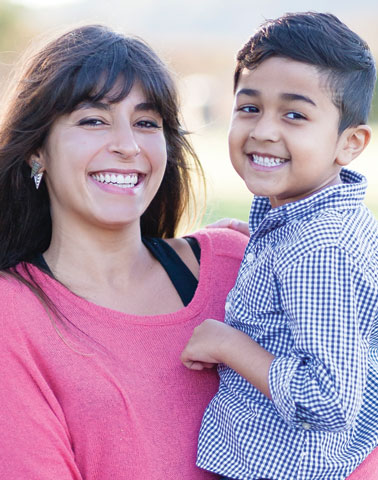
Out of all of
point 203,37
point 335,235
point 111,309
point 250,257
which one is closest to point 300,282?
point 335,235

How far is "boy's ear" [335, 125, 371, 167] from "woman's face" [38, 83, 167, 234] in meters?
0.65

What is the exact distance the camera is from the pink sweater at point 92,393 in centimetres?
221

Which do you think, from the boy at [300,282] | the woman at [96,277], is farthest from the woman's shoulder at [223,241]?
the boy at [300,282]

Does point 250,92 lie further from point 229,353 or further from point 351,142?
point 229,353

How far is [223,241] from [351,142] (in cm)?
75

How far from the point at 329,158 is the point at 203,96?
40619mm

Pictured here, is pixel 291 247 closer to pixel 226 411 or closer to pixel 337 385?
pixel 337 385

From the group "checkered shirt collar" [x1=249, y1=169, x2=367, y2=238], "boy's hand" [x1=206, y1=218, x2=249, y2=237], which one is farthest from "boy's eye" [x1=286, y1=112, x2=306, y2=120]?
"boy's hand" [x1=206, y1=218, x2=249, y2=237]

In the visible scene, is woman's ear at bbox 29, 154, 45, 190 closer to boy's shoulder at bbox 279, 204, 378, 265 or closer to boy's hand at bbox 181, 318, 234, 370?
boy's hand at bbox 181, 318, 234, 370

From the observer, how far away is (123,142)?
2580 mm

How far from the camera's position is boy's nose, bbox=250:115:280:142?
2.28m

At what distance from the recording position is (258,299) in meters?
2.27

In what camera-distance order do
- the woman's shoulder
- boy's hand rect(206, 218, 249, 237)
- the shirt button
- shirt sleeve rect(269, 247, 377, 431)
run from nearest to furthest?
shirt sleeve rect(269, 247, 377, 431)
the shirt button
the woman's shoulder
boy's hand rect(206, 218, 249, 237)

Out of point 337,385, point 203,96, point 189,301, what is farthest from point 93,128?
point 203,96
